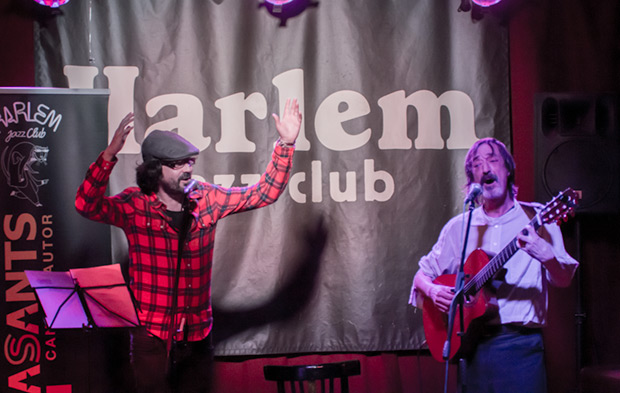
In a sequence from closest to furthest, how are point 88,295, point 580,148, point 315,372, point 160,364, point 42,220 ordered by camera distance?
point 315,372 → point 88,295 → point 160,364 → point 42,220 → point 580,148

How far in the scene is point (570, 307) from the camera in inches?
166

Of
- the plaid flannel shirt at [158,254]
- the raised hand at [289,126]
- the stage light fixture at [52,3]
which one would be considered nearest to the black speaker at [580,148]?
the raised hand at [289,126]

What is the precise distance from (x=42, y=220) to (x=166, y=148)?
0.93 metres

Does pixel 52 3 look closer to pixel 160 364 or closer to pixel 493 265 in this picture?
pixel 160 364

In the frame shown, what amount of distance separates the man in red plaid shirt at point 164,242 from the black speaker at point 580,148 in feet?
5.13

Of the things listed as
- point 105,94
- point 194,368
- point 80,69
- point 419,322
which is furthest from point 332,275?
point 80,69

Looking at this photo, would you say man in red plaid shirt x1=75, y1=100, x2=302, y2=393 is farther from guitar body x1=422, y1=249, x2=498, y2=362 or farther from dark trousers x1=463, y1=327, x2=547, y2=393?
dark trousers x1=463, y1=327, x2=547, y2=393

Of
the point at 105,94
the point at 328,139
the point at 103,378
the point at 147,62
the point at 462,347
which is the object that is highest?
the point at 147,62

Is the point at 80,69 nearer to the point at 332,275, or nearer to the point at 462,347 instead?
the point at 332,275

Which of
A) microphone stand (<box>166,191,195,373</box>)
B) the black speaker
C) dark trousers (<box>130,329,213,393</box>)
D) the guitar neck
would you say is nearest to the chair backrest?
microphone stand (<box>166,191,195,373</box>)

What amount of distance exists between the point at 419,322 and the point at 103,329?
202 centimetres

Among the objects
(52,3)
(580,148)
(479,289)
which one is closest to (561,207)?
(479,289)

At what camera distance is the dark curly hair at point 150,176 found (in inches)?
130

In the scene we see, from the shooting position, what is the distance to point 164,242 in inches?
129
